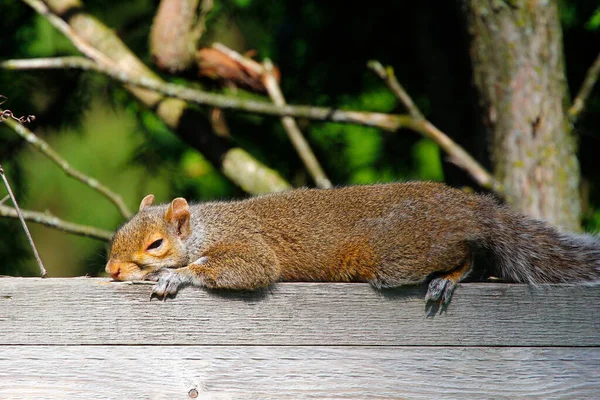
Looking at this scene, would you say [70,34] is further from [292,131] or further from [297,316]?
[297,316]

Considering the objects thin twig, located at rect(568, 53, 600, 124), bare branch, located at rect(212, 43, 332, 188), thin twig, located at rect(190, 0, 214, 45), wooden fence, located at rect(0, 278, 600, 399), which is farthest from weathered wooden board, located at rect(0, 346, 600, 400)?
thin twig, located at rect(190, 0, 214, 45)

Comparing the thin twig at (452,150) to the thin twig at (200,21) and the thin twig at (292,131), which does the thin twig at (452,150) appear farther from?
the thin twig at (200,21)

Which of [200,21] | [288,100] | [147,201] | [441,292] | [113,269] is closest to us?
[441,292]

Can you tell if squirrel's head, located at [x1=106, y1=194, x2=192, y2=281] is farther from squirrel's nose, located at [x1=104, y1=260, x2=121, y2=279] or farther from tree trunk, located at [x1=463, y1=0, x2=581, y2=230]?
tree trunk, located at [x1=463, y1=0, x2=581, y2=230]

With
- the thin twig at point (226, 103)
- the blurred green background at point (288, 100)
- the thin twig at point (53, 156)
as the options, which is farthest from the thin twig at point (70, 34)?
the thin twig at point (53, 156)

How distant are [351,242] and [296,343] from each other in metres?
0.59

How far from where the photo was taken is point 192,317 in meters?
2.23

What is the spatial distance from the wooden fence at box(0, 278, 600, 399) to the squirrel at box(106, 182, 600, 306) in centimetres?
10

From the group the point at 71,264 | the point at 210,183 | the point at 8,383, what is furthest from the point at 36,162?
the point at 8,383

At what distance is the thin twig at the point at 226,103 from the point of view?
13.5 feet

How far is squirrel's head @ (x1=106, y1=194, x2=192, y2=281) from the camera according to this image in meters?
2.80

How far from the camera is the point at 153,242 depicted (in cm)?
285

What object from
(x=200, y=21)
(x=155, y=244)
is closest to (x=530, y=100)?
(x=200, y=21)

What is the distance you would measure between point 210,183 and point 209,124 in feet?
1.65
